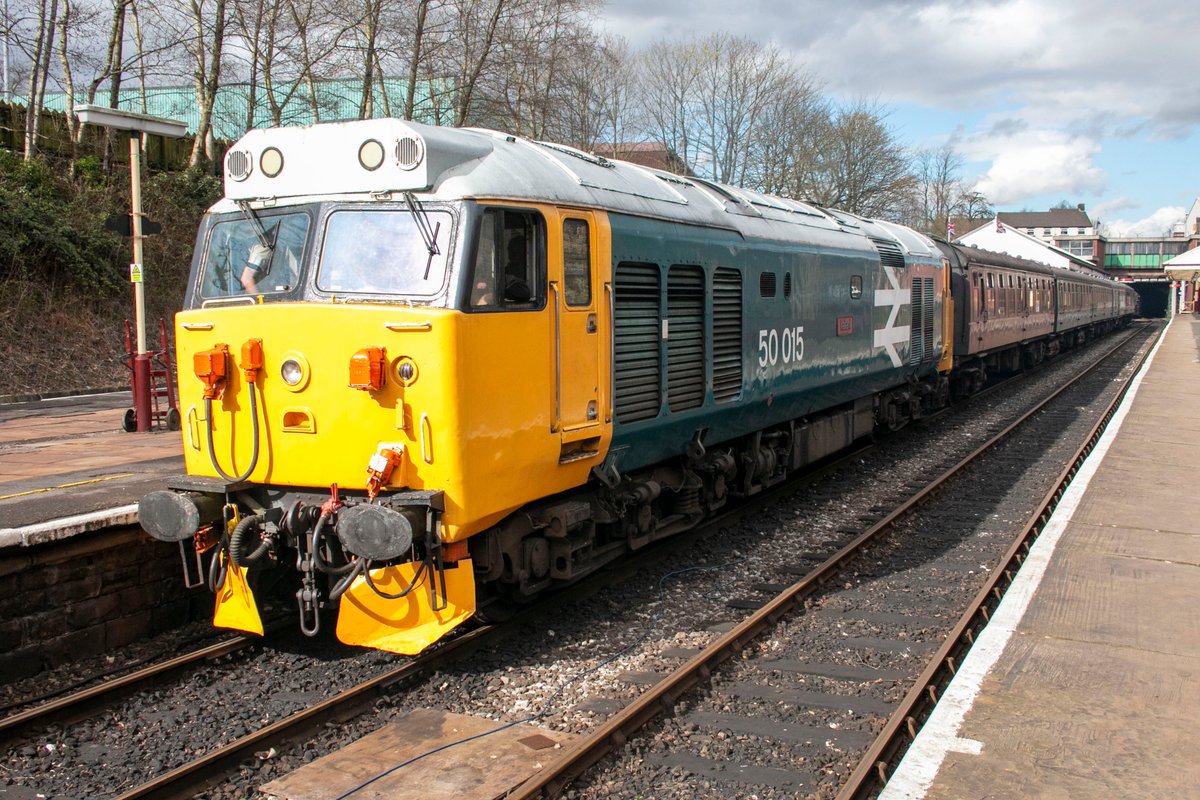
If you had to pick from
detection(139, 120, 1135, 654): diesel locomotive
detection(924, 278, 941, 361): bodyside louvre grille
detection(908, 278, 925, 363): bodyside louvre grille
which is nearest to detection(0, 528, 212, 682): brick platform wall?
detection(139, 120, 1135, 654): diesel locomotive

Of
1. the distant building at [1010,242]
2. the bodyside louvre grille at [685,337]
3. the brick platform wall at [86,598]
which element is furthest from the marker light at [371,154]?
the distant building at [1010,242]

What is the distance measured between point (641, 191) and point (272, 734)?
455 centimetres

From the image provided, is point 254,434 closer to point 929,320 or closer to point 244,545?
point 244,545

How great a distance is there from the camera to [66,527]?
6.28 meters

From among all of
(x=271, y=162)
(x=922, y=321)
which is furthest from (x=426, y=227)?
(x=922, y=321)

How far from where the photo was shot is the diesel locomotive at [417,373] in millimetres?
5617

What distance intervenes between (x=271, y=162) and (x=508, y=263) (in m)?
1.65

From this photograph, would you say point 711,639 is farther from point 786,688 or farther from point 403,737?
point 403,737

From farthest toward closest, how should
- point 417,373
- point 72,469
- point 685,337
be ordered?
point 72,469 < point 685,337 < point 417,373

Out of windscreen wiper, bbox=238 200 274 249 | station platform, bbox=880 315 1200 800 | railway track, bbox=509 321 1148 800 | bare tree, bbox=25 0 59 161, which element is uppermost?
bare tree, bbox=25 0 59 161

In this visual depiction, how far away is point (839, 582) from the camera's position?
8156 millimetres

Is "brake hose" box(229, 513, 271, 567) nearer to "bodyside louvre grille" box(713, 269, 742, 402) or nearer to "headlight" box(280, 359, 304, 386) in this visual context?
"headlight" box(280, 359, 304, 386)

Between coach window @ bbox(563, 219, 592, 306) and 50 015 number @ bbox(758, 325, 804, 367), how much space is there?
299cm

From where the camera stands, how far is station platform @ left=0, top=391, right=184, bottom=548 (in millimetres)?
6543
